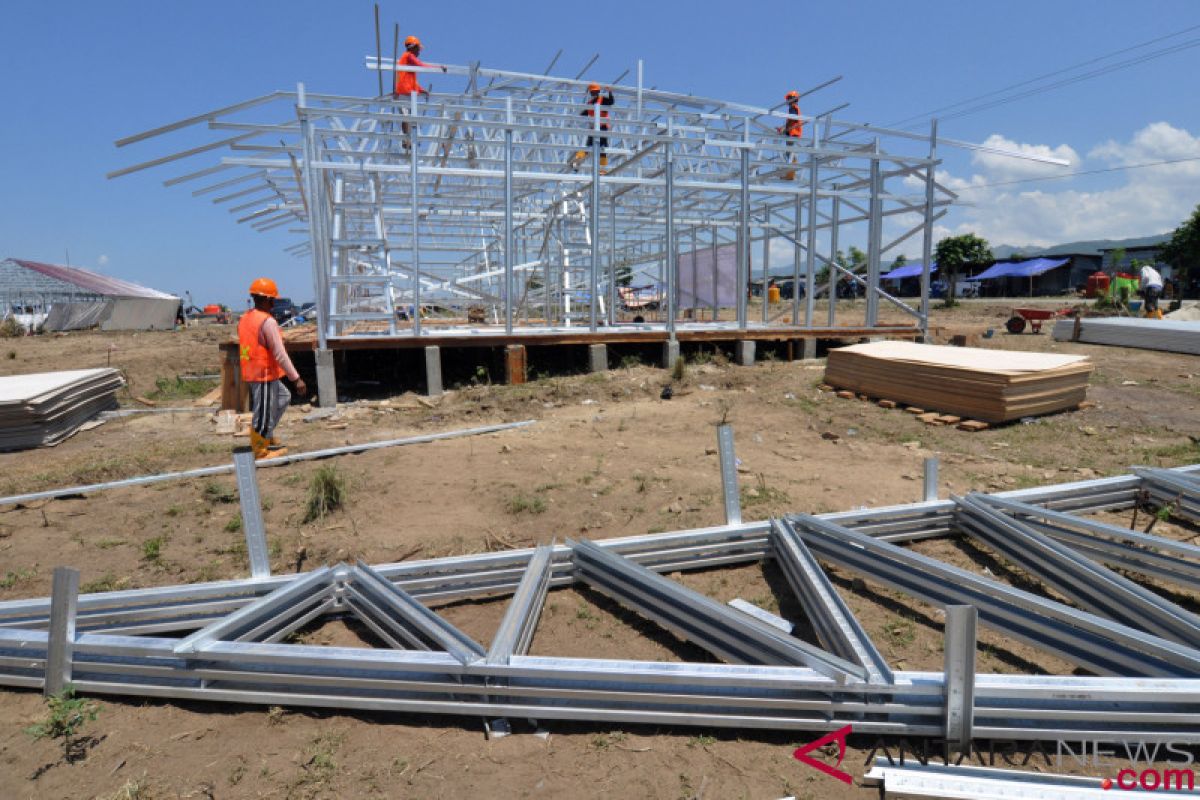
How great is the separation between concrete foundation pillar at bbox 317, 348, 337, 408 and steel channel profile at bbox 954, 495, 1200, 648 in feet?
25.6

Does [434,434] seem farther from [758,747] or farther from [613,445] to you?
[758,747]

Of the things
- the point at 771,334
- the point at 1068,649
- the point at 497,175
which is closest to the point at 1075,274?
the point at 771,334

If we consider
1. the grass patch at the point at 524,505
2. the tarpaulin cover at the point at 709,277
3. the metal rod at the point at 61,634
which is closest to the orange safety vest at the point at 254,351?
the grass patch at the point at 524,505

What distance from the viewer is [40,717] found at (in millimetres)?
2516

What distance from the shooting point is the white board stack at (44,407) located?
715 cm

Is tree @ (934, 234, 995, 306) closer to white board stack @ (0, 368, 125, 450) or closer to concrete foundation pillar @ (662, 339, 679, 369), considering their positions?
concrete foundation pillar @ (662, 339, 679, 369)

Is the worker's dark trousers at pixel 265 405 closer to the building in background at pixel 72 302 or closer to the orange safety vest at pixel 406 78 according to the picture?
the orange safety vest at pixel 406 78

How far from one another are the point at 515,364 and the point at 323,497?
525 cm

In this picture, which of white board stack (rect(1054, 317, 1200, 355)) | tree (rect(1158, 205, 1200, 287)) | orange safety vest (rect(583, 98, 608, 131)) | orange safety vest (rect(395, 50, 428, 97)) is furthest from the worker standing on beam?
tree (rect(1158, 205, 1200, 287))

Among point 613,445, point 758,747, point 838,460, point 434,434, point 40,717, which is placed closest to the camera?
point 758,747

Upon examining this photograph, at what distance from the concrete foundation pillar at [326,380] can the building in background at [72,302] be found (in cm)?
3319

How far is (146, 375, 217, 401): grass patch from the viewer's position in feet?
37.2

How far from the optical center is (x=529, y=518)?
15.2 ft

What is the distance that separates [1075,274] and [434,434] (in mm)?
60905
